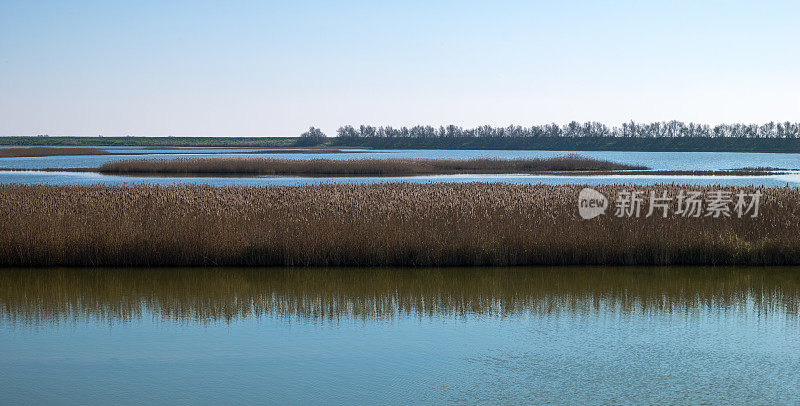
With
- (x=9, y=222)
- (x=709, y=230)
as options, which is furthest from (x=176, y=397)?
(x=709, y=230)

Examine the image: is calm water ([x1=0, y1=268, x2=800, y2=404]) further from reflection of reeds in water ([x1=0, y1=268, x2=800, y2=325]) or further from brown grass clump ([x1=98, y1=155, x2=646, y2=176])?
brown grass clump ([x1=98, y1=155, x2=646, y2=176])

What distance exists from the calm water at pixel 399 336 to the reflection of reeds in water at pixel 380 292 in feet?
0.14

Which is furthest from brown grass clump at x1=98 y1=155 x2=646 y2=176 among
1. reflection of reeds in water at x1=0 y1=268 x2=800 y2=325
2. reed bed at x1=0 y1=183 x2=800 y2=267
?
reflection of reeds in water at x1=0 y1=268 x2=800 y2=325

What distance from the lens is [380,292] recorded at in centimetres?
1166

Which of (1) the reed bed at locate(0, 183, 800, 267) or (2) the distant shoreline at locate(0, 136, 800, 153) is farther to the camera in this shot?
(2) the distant shoreline at locate(0, 136, 800, 153)

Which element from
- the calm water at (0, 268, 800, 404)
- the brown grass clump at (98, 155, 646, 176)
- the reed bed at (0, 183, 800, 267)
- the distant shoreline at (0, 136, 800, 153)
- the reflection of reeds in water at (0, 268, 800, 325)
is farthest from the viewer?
the distant shoreline at (0, 136, 800, 153)

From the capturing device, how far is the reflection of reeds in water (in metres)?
10.4

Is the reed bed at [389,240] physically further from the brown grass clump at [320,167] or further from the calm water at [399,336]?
the brown grass clump at [320,167]

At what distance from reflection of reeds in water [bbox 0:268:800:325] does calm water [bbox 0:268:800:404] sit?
0.14 ft

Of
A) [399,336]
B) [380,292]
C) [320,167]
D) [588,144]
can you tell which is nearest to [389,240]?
[380,292]

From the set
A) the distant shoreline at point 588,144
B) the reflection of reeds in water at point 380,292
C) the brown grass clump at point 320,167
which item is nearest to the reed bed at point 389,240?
→ the reflection of reeds in water at point 380,292

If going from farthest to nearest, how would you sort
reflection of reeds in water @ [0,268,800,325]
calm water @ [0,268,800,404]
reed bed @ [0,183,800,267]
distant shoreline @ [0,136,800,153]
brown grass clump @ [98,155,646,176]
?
distant shoreline @ [0,136,800,153]
brown grass clump @ [98,155,646,176]
reed bed @ [0,183,800,267]
reflection of reeds in water @ [0,268,800,325]
calm water @ [0,268,800,404]

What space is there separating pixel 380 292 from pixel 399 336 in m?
2.71

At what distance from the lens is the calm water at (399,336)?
278 inches
